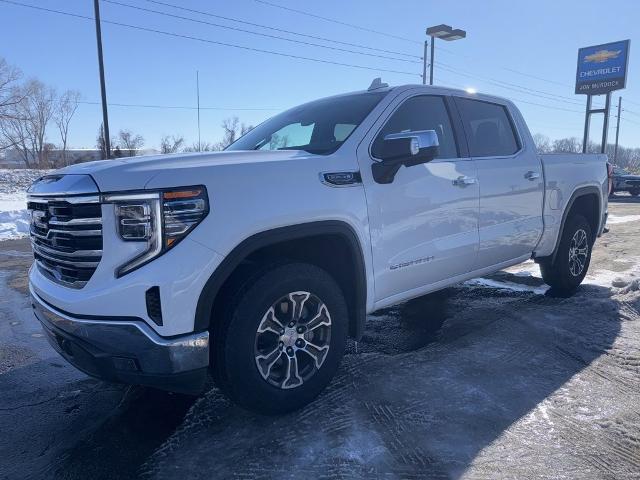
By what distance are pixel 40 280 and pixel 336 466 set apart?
2.01 meters

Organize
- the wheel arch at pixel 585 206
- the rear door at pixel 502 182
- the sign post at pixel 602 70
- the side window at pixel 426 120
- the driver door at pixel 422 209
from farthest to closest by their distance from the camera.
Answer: the sign post at pixel 602 70, the wheel arch at pixel 585 206, the rear door at pixel 502 182, the side window at pixel 426 120, the driver door at pixel 422 209

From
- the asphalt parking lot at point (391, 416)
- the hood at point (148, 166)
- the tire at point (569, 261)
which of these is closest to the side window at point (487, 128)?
the tire at point (569, 261)

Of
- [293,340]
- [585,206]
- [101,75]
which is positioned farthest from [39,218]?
[101,75]

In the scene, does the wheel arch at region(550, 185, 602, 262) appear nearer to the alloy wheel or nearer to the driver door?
the driver door

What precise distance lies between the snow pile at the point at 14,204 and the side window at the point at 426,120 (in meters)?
3.08

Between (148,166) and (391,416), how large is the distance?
2.01 metres

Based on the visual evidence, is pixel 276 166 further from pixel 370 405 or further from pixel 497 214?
pixel 497 214

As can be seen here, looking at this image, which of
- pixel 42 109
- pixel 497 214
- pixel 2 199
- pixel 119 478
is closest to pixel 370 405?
pixel 119 478

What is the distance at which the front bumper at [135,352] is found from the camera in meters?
2.36

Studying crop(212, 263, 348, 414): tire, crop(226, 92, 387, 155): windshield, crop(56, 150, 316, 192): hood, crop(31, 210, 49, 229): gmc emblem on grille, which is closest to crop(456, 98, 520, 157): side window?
crop(226, 92, 387, 155): windshield

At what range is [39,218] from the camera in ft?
9.29

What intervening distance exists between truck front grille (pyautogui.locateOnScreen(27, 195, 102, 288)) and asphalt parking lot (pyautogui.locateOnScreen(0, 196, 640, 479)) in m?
0.96

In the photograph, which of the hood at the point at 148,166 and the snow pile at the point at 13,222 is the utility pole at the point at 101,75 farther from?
the hood at the point at 148,166

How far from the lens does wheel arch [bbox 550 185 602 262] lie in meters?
5.26
